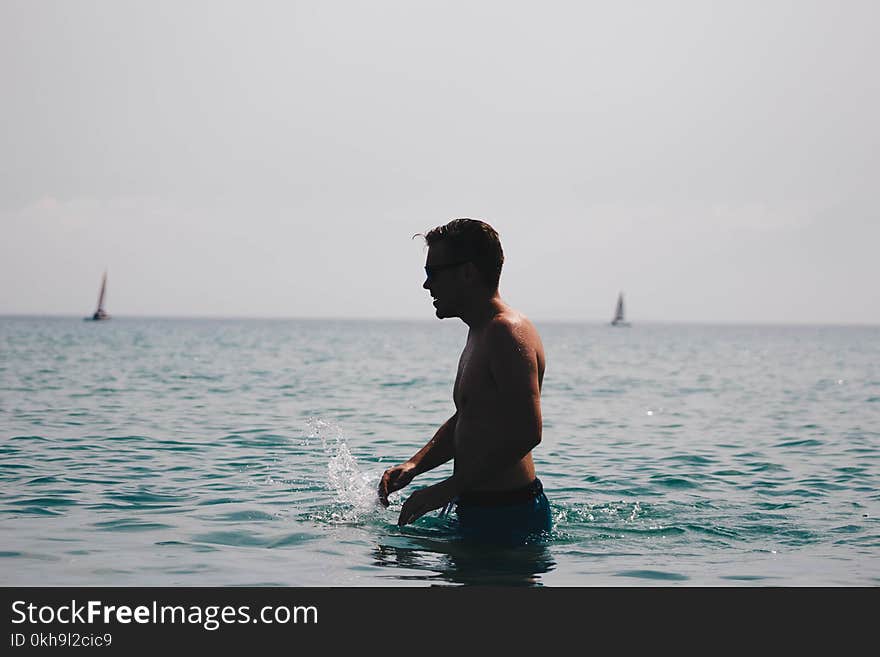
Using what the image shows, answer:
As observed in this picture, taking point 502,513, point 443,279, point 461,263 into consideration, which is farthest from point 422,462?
point 461,263

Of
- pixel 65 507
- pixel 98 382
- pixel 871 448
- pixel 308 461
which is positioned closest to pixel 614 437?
pixel 871 448

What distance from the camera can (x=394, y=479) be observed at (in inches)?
259

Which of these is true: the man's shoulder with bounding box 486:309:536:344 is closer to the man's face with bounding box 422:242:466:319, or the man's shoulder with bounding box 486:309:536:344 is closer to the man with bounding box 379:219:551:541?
the man with bounding box 379:219:551:541

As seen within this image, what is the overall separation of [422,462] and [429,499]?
0.95 metres

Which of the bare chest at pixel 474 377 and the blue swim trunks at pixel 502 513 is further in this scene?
the blue swim trunks at pixel 502 513

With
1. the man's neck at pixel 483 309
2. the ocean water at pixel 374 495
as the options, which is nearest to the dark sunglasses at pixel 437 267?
the man's neck at pixel 483 309

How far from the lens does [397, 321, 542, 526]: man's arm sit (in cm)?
567

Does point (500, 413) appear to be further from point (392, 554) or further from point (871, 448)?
point (871, 448)

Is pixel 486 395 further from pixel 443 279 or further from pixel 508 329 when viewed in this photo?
pixel 443 279

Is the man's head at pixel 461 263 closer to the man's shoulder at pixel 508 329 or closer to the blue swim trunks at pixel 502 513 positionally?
the man's shoulder at pixel 508 329

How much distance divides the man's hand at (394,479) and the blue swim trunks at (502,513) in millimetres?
387

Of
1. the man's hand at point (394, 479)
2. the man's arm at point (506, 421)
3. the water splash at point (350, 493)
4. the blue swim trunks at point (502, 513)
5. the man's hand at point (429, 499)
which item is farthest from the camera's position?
the water splash at point (350, 493)

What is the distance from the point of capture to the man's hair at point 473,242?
19.4ft
